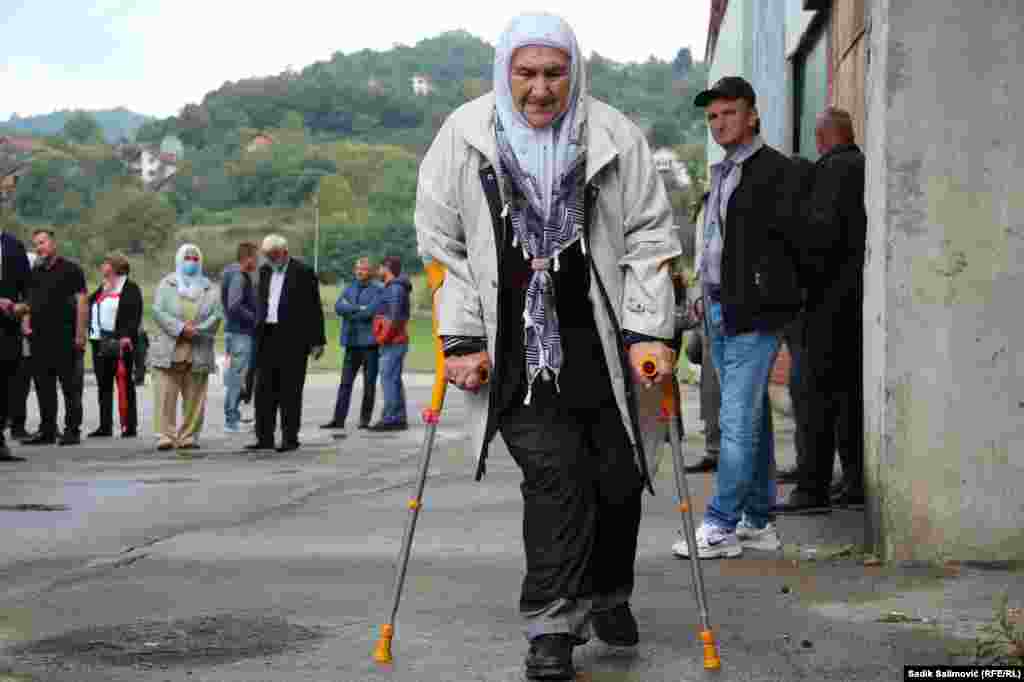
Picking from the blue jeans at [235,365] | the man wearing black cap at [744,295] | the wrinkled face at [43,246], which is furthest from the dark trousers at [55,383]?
the man wearing black cap at [744,295]

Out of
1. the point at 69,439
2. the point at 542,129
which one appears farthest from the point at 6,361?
the point at 542,129

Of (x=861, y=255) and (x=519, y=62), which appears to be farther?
(x=861, y=255)

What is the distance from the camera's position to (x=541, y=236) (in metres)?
5.19

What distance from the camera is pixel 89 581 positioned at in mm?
6926

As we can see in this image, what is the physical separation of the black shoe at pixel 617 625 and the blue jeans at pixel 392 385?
12026 millimetres

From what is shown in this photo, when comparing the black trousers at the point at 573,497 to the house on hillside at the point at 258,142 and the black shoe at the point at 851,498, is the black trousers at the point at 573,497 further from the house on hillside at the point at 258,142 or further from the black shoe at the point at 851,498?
the house on hillside at the point at 258,142

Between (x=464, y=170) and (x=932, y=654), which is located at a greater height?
(x=464, y=170)

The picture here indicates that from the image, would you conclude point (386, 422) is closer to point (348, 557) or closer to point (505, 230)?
point (348, 557)

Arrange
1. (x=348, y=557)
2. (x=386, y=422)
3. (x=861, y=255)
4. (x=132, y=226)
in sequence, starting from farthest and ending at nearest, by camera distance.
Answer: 1. (x=132, y=226)
2. (x=386, y=422)
3. (x=861, y=255)
4. (x=348, y=557)

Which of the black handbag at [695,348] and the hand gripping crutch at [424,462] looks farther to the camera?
the black handbag at [695,348]

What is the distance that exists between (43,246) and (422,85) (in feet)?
589

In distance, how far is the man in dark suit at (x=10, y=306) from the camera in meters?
13.3

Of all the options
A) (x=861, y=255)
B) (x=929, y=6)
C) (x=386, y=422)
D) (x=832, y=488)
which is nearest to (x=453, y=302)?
(x=929, y=6)

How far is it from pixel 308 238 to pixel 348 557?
127485 millimetres
